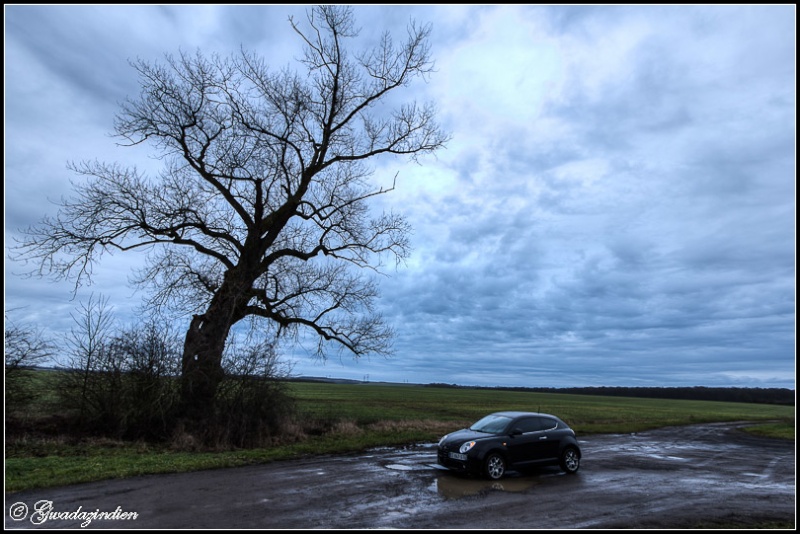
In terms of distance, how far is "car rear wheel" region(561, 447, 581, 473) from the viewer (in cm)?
1480

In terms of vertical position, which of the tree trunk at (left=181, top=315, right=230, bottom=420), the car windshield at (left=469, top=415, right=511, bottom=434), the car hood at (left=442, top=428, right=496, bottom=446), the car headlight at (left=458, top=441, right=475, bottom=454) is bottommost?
the car headlight at (left=458, top=441, right=475, bottom=454)

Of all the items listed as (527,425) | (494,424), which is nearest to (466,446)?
(494,424)

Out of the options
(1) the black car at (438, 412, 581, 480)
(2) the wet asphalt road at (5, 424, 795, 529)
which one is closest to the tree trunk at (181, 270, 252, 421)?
(2) the wet asphalt road at (5, 424, 795, 529)

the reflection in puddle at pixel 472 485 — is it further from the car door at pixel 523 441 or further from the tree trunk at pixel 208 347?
the tree trunk at pixel 208 347

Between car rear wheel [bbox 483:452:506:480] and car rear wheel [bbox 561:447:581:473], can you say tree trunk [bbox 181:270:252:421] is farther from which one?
car rear wheel [bbox 561:447:581:473]

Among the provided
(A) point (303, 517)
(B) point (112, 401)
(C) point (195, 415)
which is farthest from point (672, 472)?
(B) point (112, 401)

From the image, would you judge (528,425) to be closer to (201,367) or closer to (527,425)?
(527,425)

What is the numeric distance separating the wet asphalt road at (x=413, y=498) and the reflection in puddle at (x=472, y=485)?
0.03 m

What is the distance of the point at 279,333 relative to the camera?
79.9 ft

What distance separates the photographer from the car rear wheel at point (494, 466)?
1340cm

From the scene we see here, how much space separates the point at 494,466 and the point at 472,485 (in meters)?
1.08

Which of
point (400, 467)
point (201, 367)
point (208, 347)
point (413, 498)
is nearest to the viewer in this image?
point (413, 498)

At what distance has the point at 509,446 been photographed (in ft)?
45.9

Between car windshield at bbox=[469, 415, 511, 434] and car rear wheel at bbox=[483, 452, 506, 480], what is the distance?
2.68 feet
